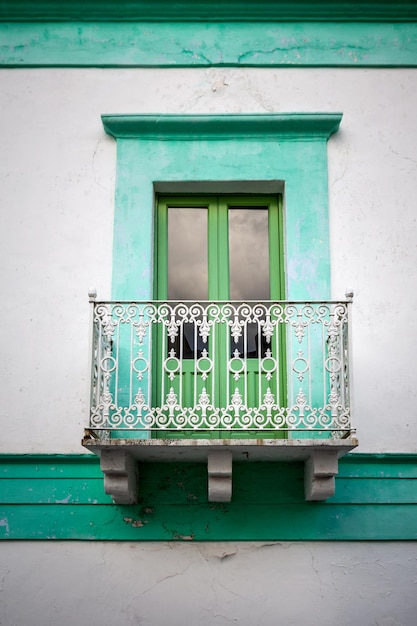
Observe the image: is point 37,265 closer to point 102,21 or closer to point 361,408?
point 102,21

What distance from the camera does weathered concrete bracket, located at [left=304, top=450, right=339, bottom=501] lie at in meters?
7.54

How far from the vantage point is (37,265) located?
848 centimetres

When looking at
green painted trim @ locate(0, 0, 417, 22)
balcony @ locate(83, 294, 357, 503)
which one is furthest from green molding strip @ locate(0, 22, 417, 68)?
balcony @ locate(83, 294, 357, 503)

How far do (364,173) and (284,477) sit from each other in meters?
2.90

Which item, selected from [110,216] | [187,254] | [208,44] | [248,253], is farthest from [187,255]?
[208,44]

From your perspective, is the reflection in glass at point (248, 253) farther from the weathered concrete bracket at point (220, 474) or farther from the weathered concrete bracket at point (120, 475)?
the weathered concrete bracket at point (120, 475)

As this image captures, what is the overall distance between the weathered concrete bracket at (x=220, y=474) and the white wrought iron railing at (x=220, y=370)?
9.7 inches

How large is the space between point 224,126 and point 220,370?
2290mm

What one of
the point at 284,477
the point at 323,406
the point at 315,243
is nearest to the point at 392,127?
the point at 315,243

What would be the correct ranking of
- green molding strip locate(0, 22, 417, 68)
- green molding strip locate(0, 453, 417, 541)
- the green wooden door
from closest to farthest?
green molding strip locate(0, 453, 417, 541), the green wooden door, green molding strip locate(0, 22, 417, 68)

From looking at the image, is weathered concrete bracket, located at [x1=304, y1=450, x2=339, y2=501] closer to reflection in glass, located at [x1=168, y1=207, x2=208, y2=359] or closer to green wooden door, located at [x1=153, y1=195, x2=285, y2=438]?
green wooden door, located at [x1=153, y1=195, x2=285, y2=438]

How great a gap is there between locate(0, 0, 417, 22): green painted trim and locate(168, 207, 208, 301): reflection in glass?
193 cm

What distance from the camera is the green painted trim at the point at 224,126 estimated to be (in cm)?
Result: 868

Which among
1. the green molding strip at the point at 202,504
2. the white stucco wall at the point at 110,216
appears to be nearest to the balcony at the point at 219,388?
the green molding strip at the point at 202,504
